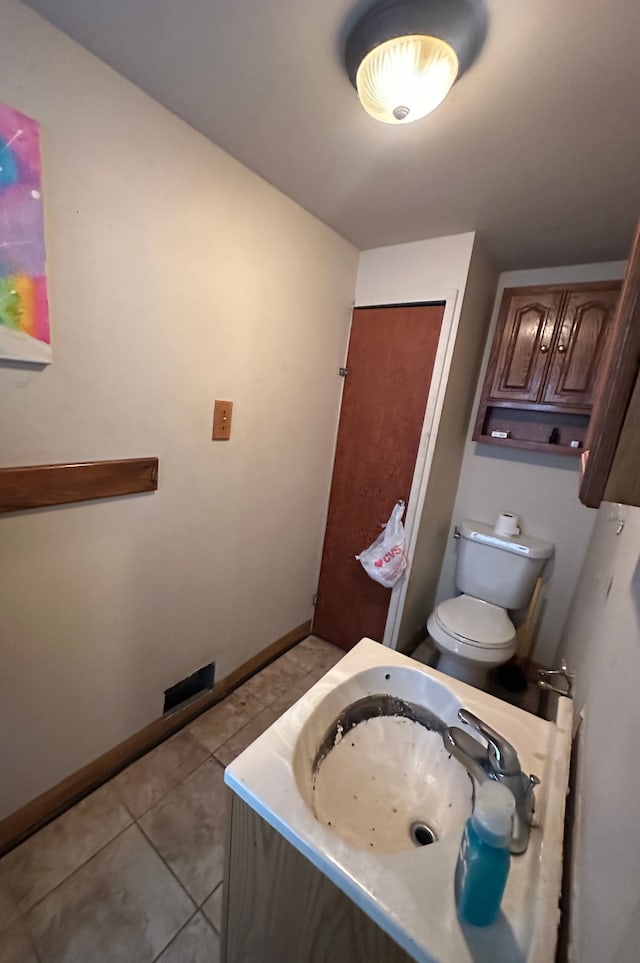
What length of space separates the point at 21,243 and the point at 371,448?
151 centimetres

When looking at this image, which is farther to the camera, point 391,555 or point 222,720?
point 391,555

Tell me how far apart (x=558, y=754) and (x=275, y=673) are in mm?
1527

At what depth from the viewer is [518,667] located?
204 cm

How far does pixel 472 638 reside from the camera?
1.64m

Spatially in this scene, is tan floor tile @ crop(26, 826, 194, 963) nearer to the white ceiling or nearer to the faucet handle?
the faucet handle

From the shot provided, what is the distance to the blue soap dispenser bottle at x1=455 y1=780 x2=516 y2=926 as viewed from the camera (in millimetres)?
467

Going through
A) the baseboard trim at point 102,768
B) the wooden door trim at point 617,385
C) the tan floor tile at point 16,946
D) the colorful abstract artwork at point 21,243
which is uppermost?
the colorful abstract artwork at point 21,243

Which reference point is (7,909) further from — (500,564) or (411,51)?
(411,51)

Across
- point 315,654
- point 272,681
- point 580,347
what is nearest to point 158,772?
point 272,681

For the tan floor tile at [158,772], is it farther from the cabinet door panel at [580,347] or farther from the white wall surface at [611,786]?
the cabinet door panel at [580,347]

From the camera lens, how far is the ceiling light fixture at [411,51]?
73cm

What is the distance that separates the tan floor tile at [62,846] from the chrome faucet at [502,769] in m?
1.23

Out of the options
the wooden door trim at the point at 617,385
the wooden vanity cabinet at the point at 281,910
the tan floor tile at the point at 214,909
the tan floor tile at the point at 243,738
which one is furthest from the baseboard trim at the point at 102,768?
the wooden door trim at the point at 617,385

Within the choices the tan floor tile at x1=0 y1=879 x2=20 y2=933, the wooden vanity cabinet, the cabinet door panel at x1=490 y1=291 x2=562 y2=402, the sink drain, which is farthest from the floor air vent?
the cabinet door panel at x1=490 y1=291 x2=562 y2=402
